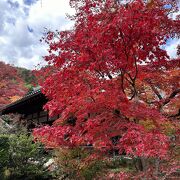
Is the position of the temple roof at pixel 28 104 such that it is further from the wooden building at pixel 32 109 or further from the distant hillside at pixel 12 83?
the distant hillside at pixel 12 83

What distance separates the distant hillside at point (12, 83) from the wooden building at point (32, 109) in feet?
10.3

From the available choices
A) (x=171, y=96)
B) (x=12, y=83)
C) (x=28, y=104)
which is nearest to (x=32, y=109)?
(x=28, y=104)

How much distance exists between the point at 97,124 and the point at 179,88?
3092 millimetres

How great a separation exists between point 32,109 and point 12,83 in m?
18.5

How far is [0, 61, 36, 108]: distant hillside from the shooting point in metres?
28.1

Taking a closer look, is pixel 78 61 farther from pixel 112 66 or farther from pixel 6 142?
pixel 6 142

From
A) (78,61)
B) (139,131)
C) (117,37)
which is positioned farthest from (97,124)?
(117,37)

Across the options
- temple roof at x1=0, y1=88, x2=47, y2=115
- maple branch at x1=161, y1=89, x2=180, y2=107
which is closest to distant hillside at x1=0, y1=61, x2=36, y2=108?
temple roof at x1=0, y1=88, x2=47, y2=115

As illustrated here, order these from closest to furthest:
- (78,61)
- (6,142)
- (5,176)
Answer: (78,61)
(5,176)
(6,142)

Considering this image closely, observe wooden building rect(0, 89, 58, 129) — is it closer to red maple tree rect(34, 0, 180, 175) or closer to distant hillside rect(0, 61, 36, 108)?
distant hillside rect(0, 61, 36, 108)

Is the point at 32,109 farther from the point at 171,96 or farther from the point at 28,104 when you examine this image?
the point at 171,96

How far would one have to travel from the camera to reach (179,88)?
7.72 meters

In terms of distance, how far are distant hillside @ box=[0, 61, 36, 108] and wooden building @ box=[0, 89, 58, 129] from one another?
3.13m

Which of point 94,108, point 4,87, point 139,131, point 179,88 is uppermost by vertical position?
point 4,87
